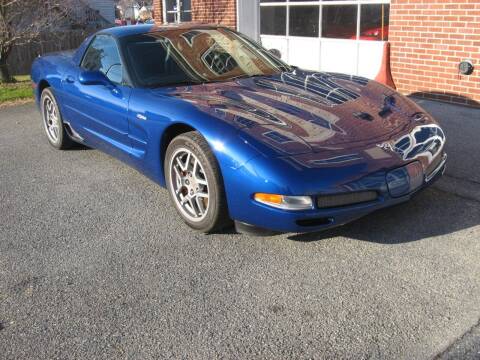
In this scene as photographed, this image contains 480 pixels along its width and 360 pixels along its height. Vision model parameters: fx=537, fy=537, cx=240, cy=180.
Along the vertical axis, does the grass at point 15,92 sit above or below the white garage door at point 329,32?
below

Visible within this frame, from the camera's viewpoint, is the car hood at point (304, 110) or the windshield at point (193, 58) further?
the windshield at point (193, 58)

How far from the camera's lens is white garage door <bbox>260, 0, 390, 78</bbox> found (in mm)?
8125

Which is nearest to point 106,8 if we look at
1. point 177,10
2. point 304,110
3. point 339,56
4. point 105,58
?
point 177,10

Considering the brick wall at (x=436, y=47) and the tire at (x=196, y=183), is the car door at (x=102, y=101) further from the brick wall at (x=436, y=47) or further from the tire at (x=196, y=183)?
the brick wall at (x=436, y=47)

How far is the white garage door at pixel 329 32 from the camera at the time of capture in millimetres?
8125

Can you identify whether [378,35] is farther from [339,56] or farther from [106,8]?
[106,8]

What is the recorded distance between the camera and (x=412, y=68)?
24.3ft

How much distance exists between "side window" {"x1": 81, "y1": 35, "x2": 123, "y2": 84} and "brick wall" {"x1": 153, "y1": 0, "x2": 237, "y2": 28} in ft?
19.7

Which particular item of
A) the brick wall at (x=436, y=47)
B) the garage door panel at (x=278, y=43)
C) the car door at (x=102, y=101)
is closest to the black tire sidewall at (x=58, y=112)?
the car door at (x=102, y=101)

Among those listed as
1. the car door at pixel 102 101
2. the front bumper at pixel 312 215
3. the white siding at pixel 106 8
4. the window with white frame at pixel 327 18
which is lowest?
the front bumper at pixel 312 215

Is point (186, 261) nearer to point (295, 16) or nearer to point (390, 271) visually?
point (390, 271)

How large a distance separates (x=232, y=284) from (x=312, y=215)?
606 mm

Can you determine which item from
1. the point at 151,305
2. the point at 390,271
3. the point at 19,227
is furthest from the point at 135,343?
the point at 19,227

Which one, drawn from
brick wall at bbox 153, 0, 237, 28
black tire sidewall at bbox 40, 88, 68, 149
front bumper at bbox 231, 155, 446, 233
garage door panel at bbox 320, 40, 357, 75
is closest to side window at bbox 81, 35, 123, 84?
black tire sidewall at bbox 40, 88, 68, 149
